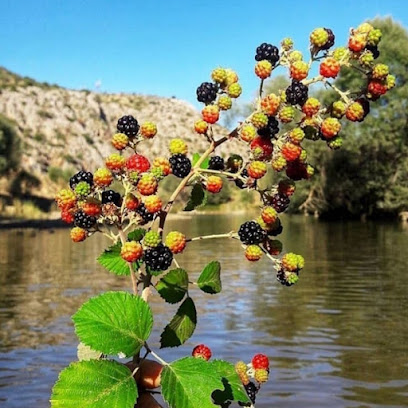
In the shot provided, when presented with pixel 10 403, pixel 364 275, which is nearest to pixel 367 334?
pixel 10 403

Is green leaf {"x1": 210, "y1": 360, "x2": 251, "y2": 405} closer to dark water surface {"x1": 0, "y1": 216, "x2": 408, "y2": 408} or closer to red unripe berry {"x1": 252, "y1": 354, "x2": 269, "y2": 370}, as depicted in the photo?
red unripe berry {"x1": 252, "y1": 354, "x2": 269, "y2": 370}

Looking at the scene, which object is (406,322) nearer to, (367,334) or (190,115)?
(367,334)

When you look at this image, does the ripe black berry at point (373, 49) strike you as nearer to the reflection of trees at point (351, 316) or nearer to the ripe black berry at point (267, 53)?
the ripe black berry at point (267, 53)

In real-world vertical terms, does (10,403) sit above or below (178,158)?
below

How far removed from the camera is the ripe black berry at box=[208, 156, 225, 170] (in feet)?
6.79

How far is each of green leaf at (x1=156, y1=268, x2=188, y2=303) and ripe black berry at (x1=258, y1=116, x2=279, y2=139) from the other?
1.54 ft

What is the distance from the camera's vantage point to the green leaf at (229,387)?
1.70 metres

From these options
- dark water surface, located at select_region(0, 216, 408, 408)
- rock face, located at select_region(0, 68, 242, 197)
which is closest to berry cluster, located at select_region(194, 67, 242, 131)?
dark water surface, located at select_region(0, 216, 408, 408)

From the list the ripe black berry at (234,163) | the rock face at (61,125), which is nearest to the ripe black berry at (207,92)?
the ripe black berry at (234,163)

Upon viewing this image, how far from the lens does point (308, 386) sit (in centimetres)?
893

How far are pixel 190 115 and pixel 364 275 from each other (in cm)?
17868

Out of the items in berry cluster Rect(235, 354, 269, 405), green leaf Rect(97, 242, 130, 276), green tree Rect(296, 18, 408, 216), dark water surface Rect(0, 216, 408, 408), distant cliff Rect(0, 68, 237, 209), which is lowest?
dark water surface Rect(0, 216, 408, 408)

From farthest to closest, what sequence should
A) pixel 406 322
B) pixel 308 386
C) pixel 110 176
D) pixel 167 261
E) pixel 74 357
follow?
1. pixel 406 322
2. pixel 74 357
3. pixel 308 386
4. pixel 110 176
5. pixel 167 261

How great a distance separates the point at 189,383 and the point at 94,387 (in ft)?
0.72
